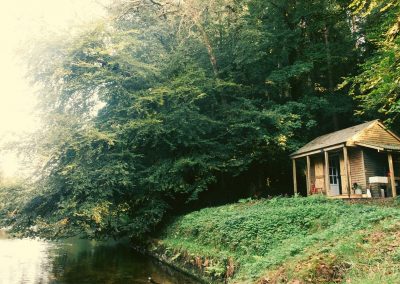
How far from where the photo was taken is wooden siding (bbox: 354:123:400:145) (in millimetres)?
19434

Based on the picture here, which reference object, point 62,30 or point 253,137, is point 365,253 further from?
point 62,30

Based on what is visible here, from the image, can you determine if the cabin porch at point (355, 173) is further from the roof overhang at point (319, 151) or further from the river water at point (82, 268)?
the river water at point (82, 268)

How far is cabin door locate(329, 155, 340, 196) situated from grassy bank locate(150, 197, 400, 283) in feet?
22.4

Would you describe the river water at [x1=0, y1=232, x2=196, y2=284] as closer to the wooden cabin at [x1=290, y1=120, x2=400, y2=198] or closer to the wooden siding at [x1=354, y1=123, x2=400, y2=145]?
the wooden cabin at [x1=290, y1=120, x2=400, y2=198]


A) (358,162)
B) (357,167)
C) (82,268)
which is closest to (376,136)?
(358,162)

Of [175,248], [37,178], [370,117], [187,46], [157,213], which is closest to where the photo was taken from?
[175,248]

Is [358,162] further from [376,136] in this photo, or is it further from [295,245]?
[295,245]

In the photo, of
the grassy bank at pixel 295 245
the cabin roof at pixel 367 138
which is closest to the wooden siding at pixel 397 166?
the cabin roof at pixel 367 138

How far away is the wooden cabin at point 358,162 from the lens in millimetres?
18984

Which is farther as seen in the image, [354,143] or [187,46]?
[187,46]

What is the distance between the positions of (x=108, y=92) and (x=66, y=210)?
711 cm

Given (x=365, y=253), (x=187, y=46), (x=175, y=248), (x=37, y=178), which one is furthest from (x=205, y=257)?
(x=187, y=46)

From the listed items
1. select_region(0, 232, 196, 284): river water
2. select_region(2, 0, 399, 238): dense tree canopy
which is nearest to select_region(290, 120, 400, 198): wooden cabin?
select_region(2, 0, 399, 238): dense tree canopy

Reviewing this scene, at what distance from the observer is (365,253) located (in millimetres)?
7148
